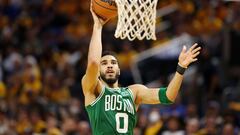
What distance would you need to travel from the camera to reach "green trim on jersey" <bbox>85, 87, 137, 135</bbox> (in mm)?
7121

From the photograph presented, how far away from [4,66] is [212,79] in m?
4.50

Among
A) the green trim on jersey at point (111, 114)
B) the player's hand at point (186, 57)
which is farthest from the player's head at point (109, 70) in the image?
the player's hand at point (186, 57)

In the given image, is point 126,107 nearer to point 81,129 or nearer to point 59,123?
point 81,129

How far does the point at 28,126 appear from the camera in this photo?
12883 mm

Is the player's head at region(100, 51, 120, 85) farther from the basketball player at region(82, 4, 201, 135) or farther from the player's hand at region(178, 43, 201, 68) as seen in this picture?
the player's hand at region(178, 43, 201, 68)

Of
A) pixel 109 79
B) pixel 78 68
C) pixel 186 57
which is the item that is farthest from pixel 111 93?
pixel 78 68

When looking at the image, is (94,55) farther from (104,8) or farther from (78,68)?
(78,68)

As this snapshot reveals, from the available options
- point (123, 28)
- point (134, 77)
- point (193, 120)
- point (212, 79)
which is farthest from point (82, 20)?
point (123, 28)

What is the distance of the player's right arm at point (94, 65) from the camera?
688 centimetres

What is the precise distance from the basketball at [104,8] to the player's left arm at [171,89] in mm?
838

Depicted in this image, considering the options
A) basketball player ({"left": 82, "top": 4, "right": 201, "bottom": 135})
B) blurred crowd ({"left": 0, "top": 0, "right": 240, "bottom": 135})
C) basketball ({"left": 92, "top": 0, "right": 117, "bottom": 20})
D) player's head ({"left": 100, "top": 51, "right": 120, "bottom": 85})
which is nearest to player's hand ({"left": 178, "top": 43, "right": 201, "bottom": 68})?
basketball player ({"left": 82, "top": 4, "right": 201, "bottom": 135})

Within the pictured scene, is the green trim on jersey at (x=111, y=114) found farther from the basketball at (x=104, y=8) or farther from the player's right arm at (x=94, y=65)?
the basketball at (x=104, y=8)

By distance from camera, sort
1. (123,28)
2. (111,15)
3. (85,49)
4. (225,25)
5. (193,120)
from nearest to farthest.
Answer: (111,15) → (123,28) → (193,120) → (225,25) → (85,49)

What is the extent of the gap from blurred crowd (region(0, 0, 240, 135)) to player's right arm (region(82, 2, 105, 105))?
432 cm
